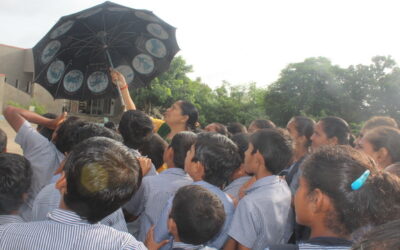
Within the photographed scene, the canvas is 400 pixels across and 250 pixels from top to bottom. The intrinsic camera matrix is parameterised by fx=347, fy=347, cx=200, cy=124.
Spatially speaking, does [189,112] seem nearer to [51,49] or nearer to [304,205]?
[51,49]

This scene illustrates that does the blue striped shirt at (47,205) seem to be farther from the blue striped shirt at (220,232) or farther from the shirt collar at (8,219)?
the blue striped shirt at (220,232)

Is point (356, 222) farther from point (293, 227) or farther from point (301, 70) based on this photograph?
point (301, 70)

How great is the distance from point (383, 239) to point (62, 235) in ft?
3.66

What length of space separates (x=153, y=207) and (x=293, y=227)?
3.44ft

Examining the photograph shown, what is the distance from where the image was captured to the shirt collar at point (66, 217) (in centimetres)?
138

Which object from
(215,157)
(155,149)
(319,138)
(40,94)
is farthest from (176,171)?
(40,94)

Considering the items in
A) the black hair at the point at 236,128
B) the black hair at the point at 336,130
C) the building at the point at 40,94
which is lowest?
the building at the point at 40,94

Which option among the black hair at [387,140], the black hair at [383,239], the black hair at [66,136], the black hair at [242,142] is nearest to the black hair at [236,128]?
the black hair at [242,142]

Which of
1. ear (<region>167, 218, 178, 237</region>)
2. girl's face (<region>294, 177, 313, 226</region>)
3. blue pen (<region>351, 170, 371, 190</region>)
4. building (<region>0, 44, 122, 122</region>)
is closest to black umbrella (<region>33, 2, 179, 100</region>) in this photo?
ear (<region>167, 218, 178, 237</region>)

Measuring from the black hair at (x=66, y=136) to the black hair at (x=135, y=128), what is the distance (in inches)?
16.8

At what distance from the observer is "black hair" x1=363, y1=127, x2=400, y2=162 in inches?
121

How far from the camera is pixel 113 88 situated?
4.02 meters

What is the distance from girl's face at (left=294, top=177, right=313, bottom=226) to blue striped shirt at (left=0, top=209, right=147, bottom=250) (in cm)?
78

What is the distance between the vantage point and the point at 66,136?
8.22 feet
